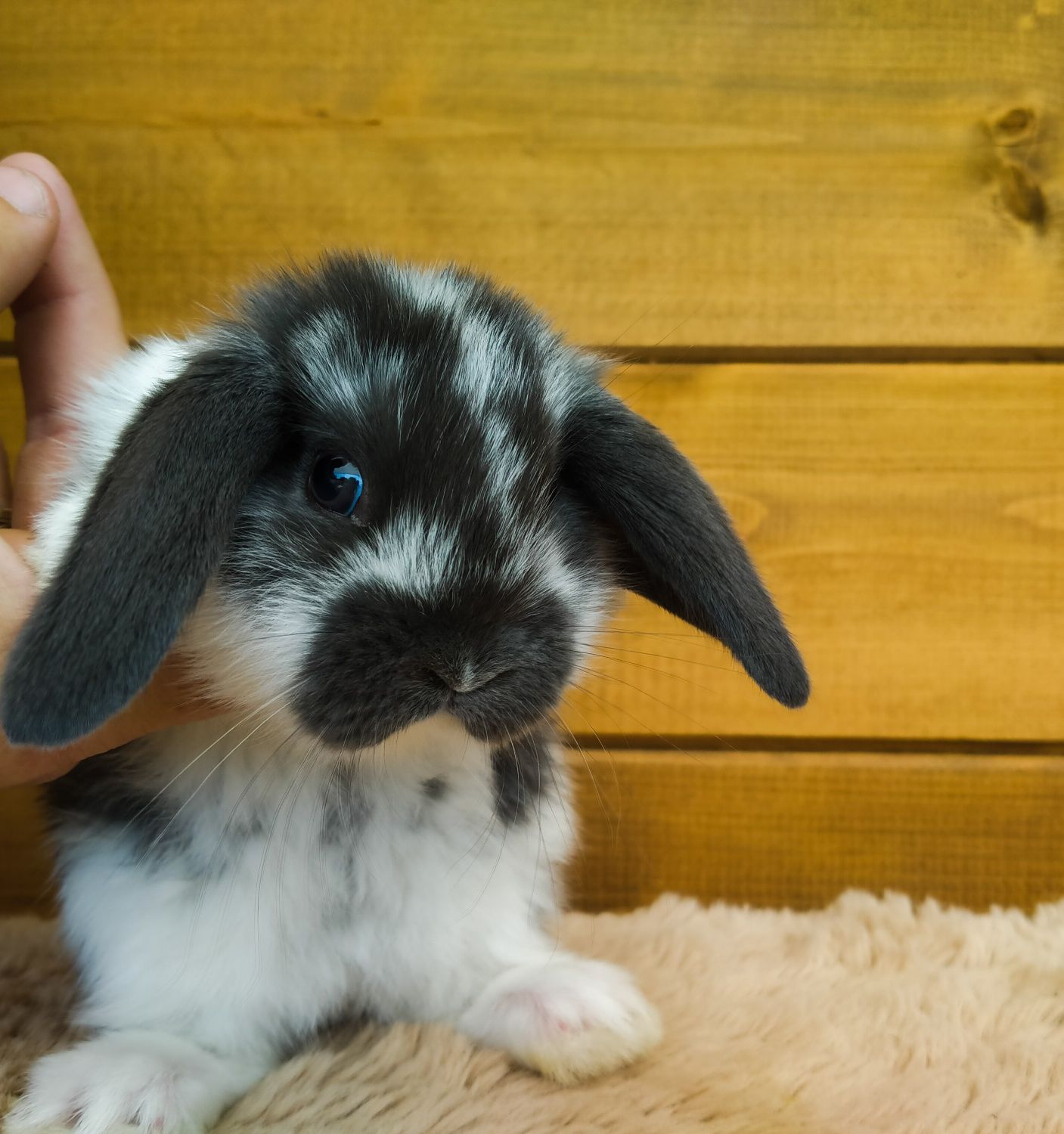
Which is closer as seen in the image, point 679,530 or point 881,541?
point 679,530

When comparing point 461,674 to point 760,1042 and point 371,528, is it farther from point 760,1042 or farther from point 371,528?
point 760,1042

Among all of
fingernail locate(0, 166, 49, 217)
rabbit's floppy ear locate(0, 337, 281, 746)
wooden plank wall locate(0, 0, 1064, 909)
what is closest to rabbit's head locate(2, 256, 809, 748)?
rabbit's floppy ear locate(0, 337, 281, 746)

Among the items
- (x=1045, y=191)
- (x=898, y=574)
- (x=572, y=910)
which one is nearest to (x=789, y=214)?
(x=1045, y=191)

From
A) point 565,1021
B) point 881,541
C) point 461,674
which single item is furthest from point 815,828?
point 461,674

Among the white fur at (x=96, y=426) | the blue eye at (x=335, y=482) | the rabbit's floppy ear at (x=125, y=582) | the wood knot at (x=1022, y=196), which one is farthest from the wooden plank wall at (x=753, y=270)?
the rabbit's floppy ear at (x=125, y=582)

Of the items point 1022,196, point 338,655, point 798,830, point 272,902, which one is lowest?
point 798,830
